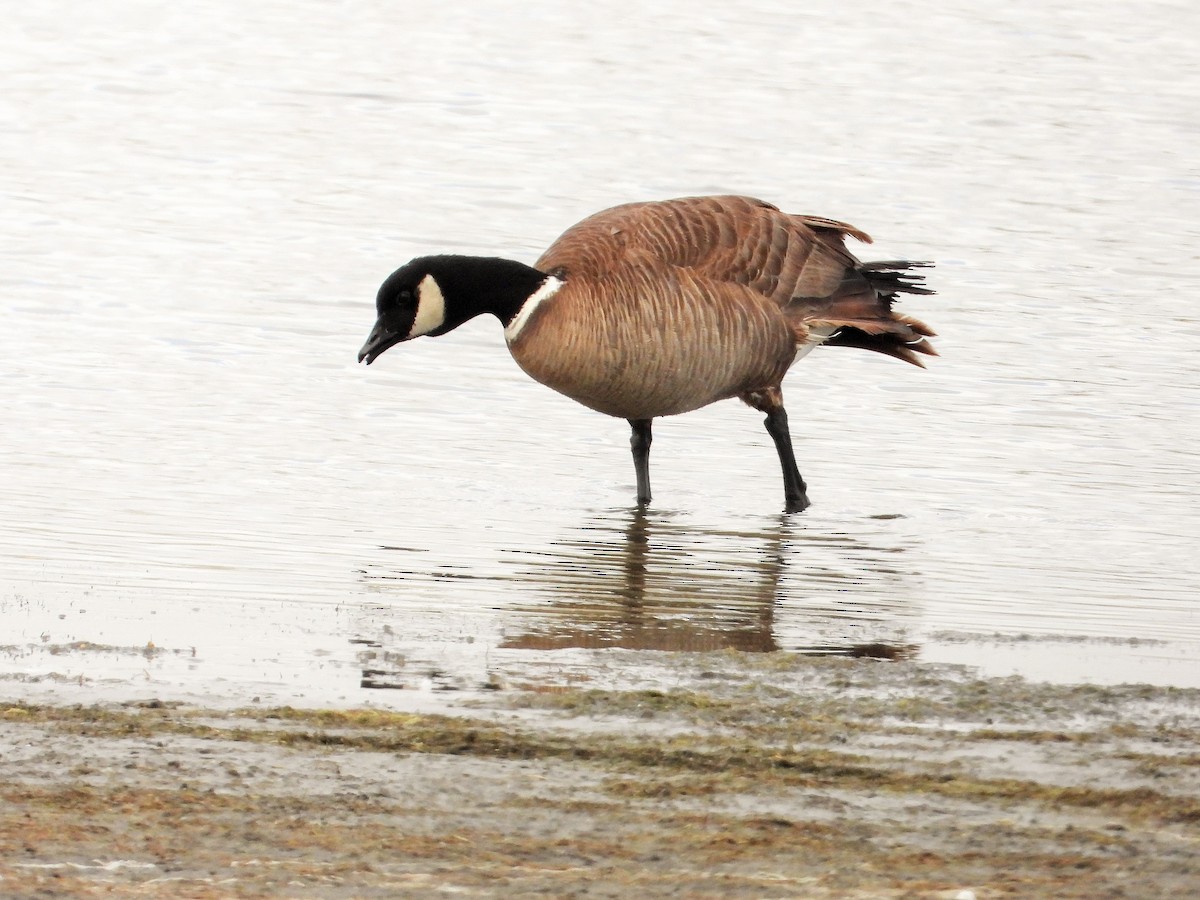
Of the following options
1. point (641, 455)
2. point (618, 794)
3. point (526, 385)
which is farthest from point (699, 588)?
point (526, 385)

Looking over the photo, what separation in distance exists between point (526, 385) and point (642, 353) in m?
3.24

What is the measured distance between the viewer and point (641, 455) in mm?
9484

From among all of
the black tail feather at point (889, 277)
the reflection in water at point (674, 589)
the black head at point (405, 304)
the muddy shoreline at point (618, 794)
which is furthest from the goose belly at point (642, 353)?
the muddy shoreline at point (618, 794)

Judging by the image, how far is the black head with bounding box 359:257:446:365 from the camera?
8.70 meters

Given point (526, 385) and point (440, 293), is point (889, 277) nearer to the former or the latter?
point (440, 293)

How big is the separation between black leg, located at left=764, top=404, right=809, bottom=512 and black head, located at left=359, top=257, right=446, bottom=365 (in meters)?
1.80

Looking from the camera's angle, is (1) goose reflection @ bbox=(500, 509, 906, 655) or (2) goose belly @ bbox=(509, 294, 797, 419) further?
(2) goose belly @ bbox=(509, 294, 797, 419)

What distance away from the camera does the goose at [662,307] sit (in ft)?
28.7

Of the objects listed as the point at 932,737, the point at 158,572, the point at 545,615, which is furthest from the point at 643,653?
the point at 158,572

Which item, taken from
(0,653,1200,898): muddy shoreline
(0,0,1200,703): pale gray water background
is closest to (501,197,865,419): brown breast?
(0,0,1200,703): pale gray water background

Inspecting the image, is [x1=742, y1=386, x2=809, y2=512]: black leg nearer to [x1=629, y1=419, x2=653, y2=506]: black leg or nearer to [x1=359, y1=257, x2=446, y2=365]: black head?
[x1=629, y1=419, x2=653, y2=506]: black leg

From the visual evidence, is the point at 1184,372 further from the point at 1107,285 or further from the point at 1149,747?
the point at 1149,747

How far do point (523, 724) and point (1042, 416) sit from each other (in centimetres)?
680

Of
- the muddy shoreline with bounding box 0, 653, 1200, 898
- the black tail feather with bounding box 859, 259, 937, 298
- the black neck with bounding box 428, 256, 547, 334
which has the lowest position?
the muddy shoreline with bounding box 0, 653, 1200, 898
